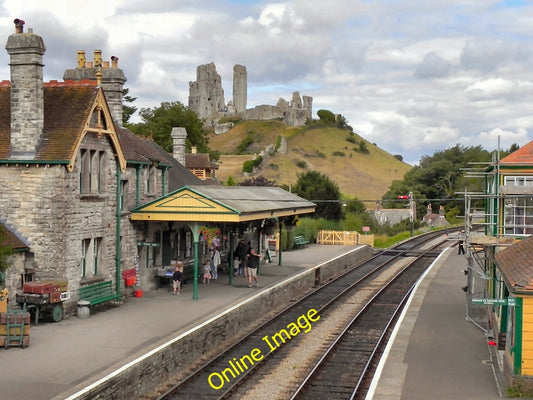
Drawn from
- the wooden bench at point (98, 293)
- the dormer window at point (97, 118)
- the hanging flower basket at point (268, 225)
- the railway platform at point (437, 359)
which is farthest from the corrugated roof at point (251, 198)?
the railway platform at point (437, 359)

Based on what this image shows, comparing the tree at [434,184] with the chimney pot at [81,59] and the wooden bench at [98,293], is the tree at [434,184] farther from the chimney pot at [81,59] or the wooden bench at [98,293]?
Result: the wooden bench at [98,293]

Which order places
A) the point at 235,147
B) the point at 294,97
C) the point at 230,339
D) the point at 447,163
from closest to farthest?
the point at 230,339, the point at 447,163, the point at 235,147, the point at 294,97

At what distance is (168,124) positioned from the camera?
215 ft

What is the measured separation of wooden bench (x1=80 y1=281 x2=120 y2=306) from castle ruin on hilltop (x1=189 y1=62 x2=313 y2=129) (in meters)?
136

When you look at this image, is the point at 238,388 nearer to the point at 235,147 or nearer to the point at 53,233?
the point at 53,233

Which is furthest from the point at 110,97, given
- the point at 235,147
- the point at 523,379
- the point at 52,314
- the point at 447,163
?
the point at 235,147

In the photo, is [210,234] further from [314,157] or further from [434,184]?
[314,157]

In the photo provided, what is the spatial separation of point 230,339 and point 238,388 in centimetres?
455

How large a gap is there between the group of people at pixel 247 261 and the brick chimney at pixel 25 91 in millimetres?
9211

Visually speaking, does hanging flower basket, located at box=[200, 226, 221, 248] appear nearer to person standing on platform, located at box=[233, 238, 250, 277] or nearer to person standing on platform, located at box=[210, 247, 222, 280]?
person standing on platform, located at box=[210, 247, 222, 280]

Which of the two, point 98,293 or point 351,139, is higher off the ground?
point 351,139

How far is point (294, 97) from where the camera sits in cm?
16262

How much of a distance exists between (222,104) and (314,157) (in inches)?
1702

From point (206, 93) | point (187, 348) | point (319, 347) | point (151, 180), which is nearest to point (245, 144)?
point (206, 93)
